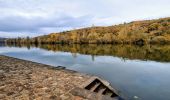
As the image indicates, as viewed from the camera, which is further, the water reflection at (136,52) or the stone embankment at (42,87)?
the water reflection at (136,52)

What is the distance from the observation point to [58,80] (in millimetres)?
18578

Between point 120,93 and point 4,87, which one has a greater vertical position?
point 4,87

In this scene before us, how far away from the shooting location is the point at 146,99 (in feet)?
58.9

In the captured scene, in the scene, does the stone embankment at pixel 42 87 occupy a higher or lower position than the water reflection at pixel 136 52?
higher

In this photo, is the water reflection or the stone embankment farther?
the water reflection

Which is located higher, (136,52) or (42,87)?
(42,87)

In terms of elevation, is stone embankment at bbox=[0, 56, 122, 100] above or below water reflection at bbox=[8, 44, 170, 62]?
above

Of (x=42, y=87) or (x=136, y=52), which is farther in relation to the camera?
(x=136, y=52)

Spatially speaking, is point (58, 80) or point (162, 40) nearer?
point (58, 80)

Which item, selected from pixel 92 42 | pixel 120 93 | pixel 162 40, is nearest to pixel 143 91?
pixel 120 93

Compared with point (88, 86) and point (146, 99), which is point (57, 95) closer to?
point (88, 86)

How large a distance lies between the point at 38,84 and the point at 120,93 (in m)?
7.08

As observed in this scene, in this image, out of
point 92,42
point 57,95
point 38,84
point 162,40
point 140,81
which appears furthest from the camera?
point 92,42

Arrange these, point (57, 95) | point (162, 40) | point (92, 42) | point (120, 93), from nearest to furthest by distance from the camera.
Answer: point (57, 95), point (120, 93), point (162, 40), point (92, 42)
